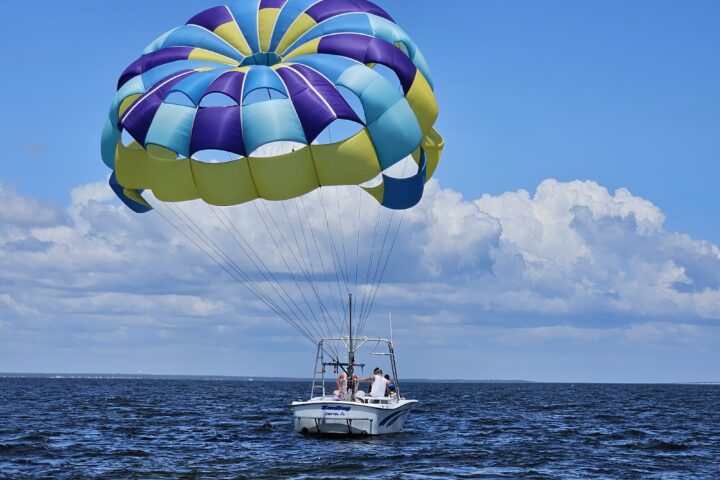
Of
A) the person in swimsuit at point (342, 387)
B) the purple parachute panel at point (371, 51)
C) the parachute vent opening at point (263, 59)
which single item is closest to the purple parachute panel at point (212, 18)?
the parachute vent opening at point (263, 59)

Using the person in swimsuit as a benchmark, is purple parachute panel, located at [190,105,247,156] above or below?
above

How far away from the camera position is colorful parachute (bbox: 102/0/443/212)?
934 inches

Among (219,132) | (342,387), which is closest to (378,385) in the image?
(342,387)

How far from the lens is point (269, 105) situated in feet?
77.9

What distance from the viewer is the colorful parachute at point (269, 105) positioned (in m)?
23.7

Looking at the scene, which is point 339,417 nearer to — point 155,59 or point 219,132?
point 219,132

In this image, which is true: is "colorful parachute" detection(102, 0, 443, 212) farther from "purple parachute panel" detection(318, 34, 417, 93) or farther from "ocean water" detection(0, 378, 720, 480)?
"ocean water" detection(0, 378, 720, 480)

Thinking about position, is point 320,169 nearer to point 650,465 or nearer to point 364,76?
point 364,76

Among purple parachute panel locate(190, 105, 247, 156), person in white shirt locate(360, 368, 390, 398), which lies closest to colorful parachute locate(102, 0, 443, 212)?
purple parachute panel locate(190, 105, 247, 156)

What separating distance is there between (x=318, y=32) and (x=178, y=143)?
526 centimetres

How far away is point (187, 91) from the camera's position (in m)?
23.9

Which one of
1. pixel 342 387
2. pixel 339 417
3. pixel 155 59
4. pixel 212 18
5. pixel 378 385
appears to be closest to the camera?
pixel 155 59

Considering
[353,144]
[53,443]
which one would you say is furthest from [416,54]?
[53,443]

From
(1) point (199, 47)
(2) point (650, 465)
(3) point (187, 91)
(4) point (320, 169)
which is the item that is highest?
(1) point (199, 47)
